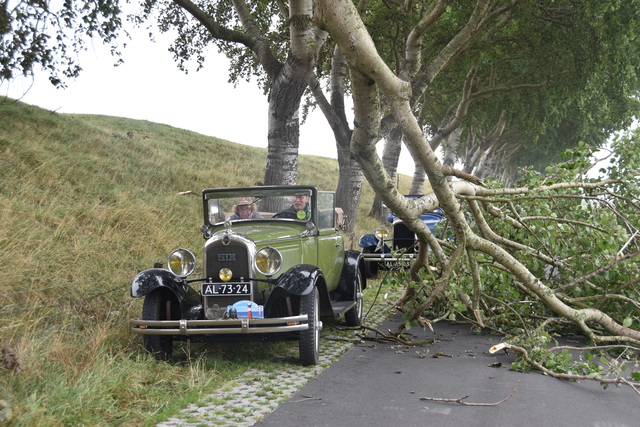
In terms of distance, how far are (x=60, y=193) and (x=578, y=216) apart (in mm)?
8935

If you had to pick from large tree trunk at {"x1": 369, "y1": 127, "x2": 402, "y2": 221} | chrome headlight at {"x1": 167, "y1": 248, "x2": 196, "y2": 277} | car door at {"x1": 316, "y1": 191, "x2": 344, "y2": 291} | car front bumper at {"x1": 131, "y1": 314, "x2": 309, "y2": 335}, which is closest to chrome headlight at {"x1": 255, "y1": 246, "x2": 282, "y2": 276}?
car front bumper at {"x1": 131, "y1": 314, "x2": 309, "y2": 335}

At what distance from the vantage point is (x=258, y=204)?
7.79 metres

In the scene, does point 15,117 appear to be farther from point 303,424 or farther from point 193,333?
point 303,424

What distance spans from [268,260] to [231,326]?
845 millimetres

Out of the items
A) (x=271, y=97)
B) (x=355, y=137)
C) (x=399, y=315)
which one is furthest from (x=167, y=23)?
(x=355, y=137)

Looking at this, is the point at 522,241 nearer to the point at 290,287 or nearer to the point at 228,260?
the point at 290,287

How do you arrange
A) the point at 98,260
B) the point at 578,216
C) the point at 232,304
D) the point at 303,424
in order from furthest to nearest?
the point at 98,260 < the point at 578,216 < the point at 232,304 < the point at 303,424

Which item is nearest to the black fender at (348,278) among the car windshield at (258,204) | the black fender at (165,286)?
the car windshield at (258,204)

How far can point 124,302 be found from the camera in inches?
309

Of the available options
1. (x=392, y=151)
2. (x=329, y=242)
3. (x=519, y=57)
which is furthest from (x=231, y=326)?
(x=519, y=57)

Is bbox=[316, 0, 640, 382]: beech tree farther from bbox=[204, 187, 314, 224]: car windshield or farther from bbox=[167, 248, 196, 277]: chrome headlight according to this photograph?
bbox=[167, 248, 196, 277]: chrome headlight

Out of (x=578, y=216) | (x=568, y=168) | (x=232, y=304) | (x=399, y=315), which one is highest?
(x=568, y=168)

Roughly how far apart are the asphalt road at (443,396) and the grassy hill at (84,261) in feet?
3.23

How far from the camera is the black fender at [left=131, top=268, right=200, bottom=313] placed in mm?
6414
